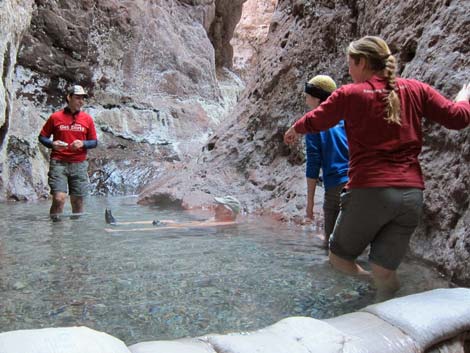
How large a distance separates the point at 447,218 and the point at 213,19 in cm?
2134

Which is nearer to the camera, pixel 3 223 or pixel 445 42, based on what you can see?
pixel 445 42

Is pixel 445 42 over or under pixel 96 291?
over

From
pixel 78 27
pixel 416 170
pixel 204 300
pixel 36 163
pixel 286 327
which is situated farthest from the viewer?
pixel 78 27

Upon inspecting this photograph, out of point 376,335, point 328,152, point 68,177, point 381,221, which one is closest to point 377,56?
point 381,221

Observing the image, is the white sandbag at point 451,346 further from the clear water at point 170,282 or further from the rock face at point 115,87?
the rock face at point 115,87

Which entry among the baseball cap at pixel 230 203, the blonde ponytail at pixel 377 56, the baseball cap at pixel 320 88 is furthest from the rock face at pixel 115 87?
the blonde ponytail at pixel 377 56

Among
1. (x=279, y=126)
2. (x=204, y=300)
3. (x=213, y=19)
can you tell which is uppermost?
(x=213, y=19)

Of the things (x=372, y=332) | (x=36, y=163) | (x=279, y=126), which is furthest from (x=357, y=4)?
(x=36, y=163)

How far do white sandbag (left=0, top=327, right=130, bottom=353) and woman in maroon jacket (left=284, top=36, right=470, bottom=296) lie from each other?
5.14 feet

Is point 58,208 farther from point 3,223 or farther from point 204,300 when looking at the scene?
point 204,300

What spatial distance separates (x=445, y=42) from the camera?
4.32 meters

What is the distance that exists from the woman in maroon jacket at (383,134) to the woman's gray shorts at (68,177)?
4.52 metres

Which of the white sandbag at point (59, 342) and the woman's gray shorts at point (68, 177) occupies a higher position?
the woman's gray shorts at point (68, 177)

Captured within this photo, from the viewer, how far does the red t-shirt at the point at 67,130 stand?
670 centimetres
